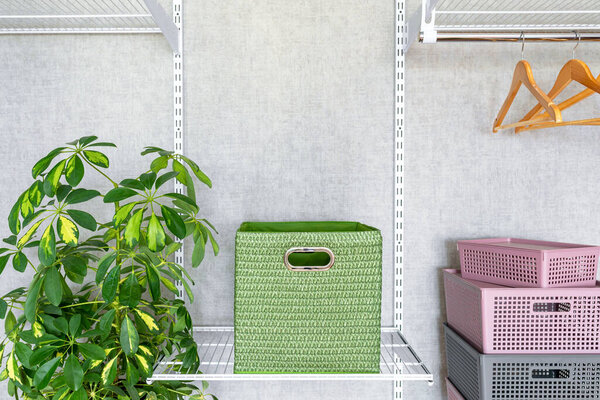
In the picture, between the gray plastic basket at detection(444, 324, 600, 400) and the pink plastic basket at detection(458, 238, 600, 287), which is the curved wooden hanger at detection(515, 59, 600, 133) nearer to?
the pink plastic basket at detection(458, 238, 600, 287)

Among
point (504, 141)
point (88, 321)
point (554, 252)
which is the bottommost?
point (88, 321)

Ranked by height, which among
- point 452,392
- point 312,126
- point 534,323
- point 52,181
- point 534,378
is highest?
point 312,126

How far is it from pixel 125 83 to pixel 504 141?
108cm

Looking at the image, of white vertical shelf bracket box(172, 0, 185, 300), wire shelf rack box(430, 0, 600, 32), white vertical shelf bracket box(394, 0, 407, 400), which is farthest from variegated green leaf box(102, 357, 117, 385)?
wire shelf rack box(430, 0, 600, 32)

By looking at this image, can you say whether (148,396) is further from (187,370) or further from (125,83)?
(125,83)

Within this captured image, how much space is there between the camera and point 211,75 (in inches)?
44.3

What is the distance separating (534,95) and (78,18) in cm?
117

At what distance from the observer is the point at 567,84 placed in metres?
0.97

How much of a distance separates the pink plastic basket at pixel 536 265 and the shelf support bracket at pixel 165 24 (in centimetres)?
94

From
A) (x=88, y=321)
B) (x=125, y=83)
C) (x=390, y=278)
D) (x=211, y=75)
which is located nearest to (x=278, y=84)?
(x=211, y=75)

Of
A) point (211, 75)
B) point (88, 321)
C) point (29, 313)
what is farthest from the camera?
point (211, 75)

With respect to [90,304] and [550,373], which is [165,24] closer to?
[90,304]

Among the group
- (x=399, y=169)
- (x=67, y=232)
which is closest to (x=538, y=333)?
(x=399, y=169)

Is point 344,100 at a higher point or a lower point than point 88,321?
higher
